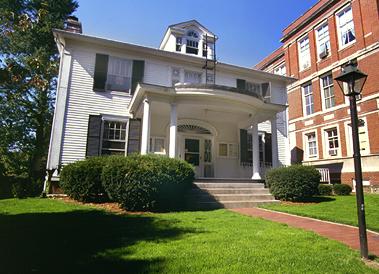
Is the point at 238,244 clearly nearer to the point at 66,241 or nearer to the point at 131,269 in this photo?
the point at 131,269

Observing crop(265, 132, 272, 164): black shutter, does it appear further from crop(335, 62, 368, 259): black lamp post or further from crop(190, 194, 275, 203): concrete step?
crop(335, 62, 368, 259): black lamp post

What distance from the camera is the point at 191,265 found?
→ 3418mm

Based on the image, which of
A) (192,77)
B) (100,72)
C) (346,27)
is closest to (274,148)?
(192,77)

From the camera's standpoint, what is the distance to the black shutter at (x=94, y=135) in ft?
39.2

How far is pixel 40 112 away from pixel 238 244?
20.0 metres

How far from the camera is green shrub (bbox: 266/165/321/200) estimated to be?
31.8 ft

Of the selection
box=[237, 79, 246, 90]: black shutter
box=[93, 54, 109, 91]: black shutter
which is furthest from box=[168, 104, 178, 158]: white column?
box=[237, 79, 246, 90]: black shutter

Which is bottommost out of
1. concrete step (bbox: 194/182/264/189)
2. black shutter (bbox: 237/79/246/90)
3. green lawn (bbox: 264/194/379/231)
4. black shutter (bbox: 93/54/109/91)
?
Result: green lawn (bbox: 264/194/379/231)

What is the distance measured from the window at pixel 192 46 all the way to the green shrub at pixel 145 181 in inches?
396

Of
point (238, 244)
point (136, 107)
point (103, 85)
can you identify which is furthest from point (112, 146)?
point (238, 244)

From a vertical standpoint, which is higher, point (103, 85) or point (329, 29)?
point (329, 29)

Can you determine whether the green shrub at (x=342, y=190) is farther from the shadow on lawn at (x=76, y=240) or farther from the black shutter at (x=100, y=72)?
the black shutter at (x=100, y=72)

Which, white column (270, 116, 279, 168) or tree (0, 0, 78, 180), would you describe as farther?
tree (0, 0, 78, 180)

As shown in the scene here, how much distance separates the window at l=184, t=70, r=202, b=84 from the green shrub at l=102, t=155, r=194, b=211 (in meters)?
7.37
